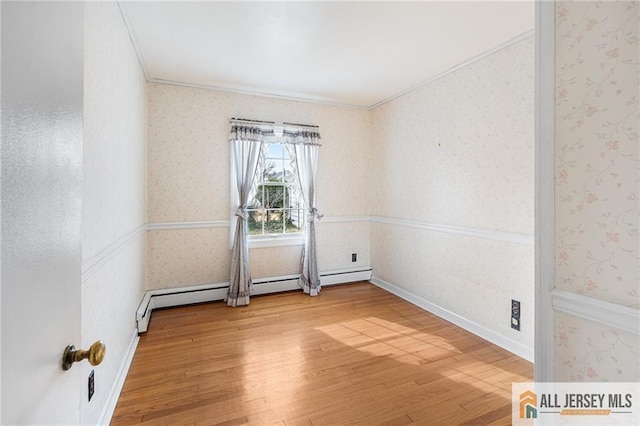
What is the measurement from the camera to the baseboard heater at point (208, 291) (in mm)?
2993

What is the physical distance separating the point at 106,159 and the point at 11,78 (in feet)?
4.85

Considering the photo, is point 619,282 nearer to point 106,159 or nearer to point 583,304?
point 583,304

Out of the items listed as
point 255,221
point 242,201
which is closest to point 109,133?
point 242,201

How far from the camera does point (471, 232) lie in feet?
9.24

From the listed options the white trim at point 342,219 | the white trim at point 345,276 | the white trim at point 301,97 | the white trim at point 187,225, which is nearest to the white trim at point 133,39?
the white trim at point 301,97

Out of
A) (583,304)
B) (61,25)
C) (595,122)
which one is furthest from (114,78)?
(583,304)

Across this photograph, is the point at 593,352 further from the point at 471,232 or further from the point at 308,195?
the point at 308,195

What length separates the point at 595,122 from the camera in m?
0.96

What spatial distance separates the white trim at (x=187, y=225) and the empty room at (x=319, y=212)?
0.02 m

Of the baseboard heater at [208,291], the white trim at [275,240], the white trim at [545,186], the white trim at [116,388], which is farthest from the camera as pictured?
the white trim at [275,240]

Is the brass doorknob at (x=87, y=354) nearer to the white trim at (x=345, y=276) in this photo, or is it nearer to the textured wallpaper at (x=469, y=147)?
the textured wallpaper at (x=469, y=147)

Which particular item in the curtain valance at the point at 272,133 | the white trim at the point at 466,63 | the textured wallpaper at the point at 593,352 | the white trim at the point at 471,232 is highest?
the white trim at the point at 466,63

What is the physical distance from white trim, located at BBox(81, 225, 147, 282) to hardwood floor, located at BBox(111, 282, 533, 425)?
0.89 meters

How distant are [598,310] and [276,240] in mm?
3273
